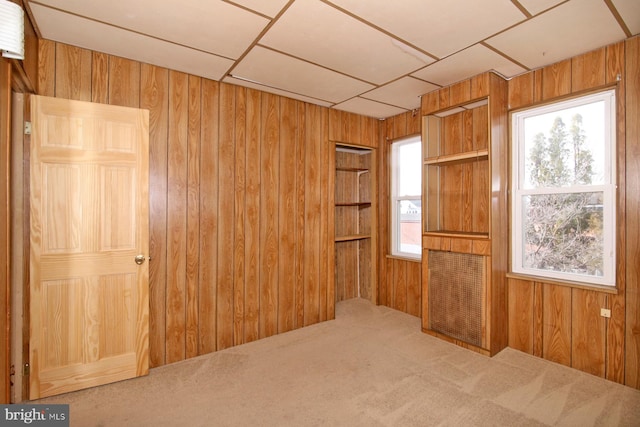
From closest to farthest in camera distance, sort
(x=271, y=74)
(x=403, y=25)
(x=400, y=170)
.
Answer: (x=403, y=25), (x=271, y=74), (x=400, y=170)

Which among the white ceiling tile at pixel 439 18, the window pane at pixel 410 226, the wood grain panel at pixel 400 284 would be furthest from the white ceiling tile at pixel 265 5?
the wood grain panel at pixel 400 284

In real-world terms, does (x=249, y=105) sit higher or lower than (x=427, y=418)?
higher

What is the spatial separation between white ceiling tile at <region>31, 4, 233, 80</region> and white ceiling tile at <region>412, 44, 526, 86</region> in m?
1.83

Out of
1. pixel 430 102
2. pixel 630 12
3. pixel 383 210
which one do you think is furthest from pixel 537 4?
pixel 383 210

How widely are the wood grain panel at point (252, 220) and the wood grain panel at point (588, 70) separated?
2.88m

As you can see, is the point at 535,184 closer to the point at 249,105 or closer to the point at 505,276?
the point at 505,276

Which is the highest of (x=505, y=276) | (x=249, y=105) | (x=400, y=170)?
(x=249, y=105)

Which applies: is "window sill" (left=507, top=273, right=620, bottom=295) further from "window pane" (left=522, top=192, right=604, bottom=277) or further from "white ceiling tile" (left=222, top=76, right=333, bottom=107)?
"white ceiling tile" (left=222, top=76, right=333, bottom=107)

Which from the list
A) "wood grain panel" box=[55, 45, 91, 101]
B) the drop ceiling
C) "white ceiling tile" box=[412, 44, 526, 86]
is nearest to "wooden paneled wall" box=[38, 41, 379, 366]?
"wood grain panel" box=[55, 45, 91, 101]

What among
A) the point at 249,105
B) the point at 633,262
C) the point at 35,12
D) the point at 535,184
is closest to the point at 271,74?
the point at 249,105

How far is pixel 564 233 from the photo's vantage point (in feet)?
8.98

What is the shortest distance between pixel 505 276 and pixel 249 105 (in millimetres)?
3119

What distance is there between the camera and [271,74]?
113 inches

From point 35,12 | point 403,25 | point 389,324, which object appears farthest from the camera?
point 389,324
